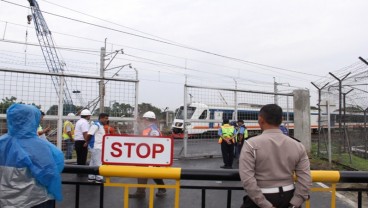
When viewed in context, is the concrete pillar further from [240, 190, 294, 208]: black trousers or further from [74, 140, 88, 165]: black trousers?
[240, 190, 294, 208]: black trousers

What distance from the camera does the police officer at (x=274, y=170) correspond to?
2.59 metres

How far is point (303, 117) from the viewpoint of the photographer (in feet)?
45.5

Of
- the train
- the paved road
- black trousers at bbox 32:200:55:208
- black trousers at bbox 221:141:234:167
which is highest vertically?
the train

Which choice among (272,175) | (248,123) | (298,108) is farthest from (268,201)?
(298,108)

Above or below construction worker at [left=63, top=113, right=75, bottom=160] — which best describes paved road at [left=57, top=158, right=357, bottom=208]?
below

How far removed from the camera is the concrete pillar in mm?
13844

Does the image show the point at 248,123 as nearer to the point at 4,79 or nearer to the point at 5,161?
the point at 4,79

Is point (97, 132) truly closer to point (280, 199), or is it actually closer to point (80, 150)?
point (80, 150)

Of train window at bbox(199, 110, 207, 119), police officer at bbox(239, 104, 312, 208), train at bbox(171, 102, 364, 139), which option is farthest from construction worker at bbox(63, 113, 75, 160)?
police officer at bbox(239, 104, 312, 208)

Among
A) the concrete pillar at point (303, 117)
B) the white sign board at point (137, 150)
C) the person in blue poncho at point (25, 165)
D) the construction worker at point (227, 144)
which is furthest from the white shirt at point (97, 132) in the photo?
the concrete pillar at point (303, 117)

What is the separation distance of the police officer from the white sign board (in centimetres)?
78

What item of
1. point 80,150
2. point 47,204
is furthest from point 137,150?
point 80,150

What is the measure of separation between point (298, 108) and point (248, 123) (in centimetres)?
241

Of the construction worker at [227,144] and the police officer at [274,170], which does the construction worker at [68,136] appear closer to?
the construction worker at [227,144]
